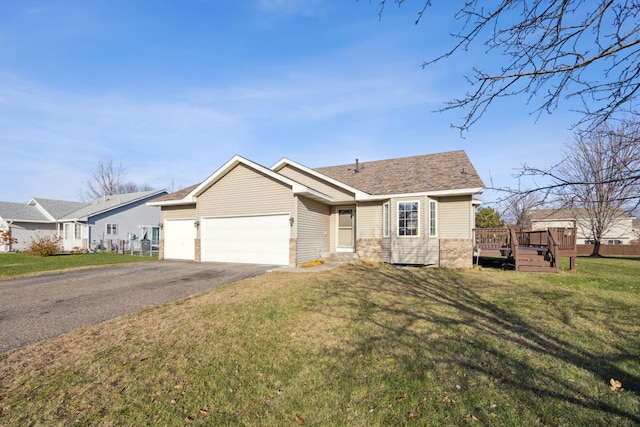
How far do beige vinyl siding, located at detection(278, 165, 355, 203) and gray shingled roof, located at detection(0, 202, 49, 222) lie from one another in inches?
1101

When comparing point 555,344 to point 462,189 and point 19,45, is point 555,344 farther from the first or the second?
point 19,45

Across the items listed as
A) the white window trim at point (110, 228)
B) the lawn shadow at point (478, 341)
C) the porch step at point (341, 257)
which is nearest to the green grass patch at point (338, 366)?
the lawn shadow at point (478, 341)

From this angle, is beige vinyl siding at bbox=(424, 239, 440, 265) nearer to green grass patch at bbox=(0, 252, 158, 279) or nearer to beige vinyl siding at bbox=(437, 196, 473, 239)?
beige vinyl siding at bbox=(437, 196, 473, 239)

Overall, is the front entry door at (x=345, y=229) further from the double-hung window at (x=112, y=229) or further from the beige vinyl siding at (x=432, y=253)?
the double-hung window at (x=112, y=229)

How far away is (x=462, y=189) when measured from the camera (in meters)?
11.9

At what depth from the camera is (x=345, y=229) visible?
51.1 ft

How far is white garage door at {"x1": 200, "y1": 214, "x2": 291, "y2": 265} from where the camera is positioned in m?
13.4

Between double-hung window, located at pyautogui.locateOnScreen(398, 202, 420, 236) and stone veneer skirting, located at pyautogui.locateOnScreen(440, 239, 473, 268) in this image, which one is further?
double-hung window, located at pyautogui.locateOnScreen(398, 202, 420, 236)

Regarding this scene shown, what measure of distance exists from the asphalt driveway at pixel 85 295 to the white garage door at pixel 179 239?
3.81 metres

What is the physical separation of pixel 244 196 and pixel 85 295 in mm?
7574

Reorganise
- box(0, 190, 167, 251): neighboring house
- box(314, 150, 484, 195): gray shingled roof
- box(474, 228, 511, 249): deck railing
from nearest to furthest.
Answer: box(314, 150, 484, 195): gray shingled roof < box(474, 228, 511, 249): deck railing < box(0, 190, 167, 251): neighboring house

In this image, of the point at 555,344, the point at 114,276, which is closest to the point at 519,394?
the point at 555,344

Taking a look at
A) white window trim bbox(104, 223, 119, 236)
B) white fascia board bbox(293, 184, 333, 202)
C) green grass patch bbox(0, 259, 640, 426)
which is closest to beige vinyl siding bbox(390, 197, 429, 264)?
white fascia board bbox(293, 184, 333, 202)

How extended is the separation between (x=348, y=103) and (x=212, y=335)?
13.3 meters
